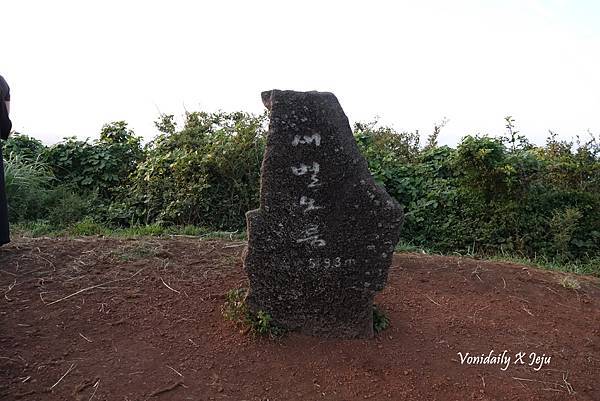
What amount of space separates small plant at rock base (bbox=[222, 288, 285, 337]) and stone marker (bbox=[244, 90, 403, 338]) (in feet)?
0.21

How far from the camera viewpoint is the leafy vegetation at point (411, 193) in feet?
20.8

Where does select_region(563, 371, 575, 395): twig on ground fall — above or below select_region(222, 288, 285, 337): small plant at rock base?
below

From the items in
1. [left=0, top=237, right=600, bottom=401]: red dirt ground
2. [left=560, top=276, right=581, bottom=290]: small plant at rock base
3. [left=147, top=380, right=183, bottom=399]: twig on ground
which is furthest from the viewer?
[left=560, top=276, right=581, bottom=290]: small plant at rock base

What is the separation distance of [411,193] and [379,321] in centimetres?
356

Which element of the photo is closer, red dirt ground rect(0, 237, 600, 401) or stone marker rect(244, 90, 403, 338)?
red dirt ground rect(0, 237, 600, 401)

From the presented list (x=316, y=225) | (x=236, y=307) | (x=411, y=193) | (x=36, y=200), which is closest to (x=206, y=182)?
(x=36, y=200)

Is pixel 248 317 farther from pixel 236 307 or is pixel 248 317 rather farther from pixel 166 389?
pixel 166 389

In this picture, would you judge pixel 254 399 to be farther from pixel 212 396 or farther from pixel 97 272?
pixel 97 272

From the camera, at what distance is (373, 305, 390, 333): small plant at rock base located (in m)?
3.69

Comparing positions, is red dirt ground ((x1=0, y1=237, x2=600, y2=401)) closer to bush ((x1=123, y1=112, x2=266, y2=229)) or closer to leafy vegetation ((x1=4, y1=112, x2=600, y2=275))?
leafy vegetation ((x1=4, y1=112, x2=600, y2=275))

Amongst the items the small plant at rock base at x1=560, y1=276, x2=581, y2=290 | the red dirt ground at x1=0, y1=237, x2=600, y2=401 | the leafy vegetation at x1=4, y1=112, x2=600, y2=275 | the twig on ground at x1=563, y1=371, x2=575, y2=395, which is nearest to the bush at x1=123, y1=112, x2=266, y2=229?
the leafy vegetation at x1=4, y1=112, x2=600, y2=275

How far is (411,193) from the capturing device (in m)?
7.06

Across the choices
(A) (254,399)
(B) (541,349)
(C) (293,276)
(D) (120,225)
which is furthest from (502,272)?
(D) (120,225)

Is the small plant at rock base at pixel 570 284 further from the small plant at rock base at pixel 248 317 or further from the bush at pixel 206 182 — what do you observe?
the bush at pixel 206 182
